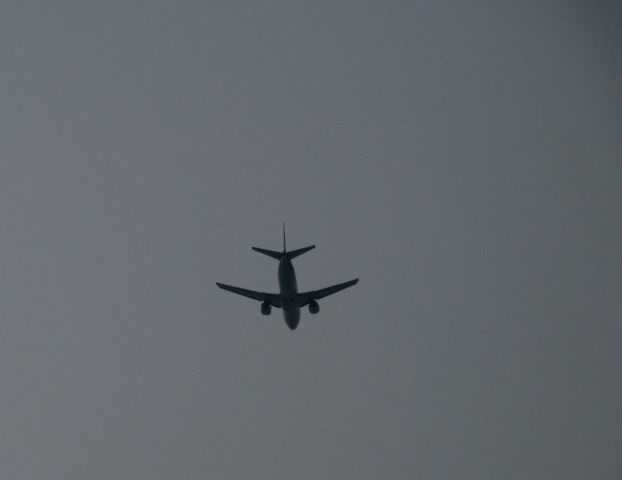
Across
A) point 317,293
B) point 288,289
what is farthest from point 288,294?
point 317,293

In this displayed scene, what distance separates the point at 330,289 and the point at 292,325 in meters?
6.98

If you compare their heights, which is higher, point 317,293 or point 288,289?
point 317,293

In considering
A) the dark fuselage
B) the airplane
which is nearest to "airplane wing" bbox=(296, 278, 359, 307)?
the airplane

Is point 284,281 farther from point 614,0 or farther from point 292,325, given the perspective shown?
point 614,0

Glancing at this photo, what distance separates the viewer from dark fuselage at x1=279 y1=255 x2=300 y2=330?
3147 inches

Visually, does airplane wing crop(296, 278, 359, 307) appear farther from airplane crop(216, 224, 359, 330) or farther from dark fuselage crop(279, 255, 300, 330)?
dark fuselage crop(279, 255, 300, 330)

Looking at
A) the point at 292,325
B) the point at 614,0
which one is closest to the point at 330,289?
the point at 292,325

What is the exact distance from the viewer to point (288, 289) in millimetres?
81125

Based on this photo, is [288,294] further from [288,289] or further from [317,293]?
[317,293]

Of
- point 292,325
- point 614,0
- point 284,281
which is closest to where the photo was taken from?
point 284,281

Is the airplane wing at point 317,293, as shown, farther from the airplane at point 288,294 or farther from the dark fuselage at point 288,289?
the dark fuselage at point 288,289

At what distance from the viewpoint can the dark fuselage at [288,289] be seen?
7994 cm

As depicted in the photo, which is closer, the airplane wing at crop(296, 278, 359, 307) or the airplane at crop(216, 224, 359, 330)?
the airplane at crop(216, 224, 359, 330)

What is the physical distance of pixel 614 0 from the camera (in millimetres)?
127312
